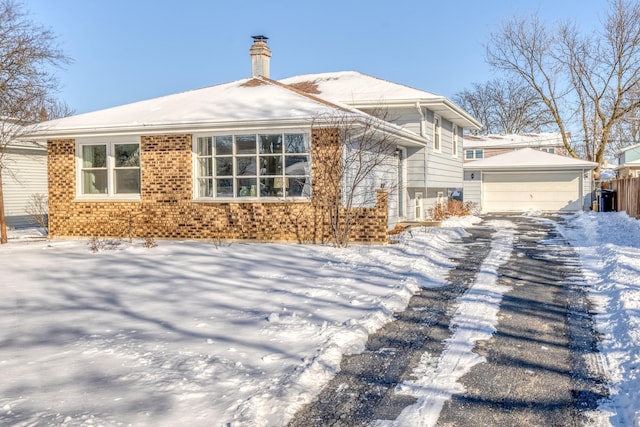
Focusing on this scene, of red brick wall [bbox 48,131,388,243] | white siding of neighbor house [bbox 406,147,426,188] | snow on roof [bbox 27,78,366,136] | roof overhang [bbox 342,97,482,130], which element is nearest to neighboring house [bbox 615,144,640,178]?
roof overhang [bbox 342,97,482,130]

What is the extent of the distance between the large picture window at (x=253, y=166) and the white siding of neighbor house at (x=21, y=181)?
997cm

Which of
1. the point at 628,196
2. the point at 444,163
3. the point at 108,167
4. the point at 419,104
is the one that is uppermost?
the point at 419,104

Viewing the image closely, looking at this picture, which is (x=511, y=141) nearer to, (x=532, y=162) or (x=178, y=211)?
(x=532, y=162)

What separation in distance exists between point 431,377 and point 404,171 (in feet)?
47.8

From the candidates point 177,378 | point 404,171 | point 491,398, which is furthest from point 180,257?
point 404,171

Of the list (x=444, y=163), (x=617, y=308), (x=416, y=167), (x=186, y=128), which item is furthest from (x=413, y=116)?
(x=617, y=308)

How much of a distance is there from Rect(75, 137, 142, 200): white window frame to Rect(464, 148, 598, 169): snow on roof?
64.5ft

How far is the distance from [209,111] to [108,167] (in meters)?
3.10

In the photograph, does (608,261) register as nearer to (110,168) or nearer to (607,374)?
(607,374)

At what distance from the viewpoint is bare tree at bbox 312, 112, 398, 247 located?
12.5 metres

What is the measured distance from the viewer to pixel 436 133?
66.7 feet

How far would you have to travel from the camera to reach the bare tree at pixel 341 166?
12.5 m

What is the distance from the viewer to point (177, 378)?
177 inches

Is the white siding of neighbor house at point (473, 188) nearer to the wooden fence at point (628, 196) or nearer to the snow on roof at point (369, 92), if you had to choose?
the wooden fence at point (628, 196)
